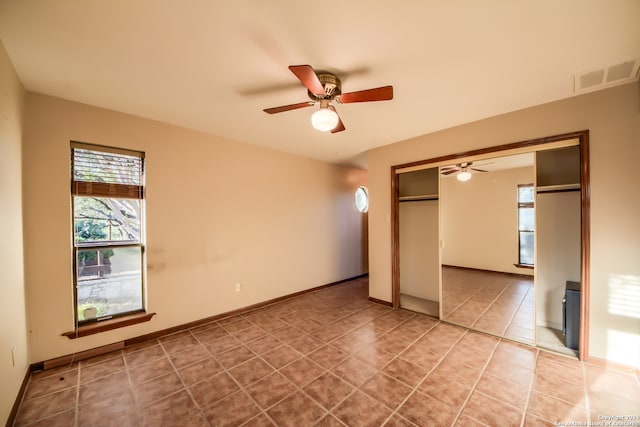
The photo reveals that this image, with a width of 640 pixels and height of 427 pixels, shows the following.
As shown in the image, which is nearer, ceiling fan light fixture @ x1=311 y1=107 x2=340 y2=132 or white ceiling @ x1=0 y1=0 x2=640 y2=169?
white ceiling @ x1=0 y1=0 x2=640 y2=169

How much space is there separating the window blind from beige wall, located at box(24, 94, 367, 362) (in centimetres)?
9

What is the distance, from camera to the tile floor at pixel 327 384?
1812mm

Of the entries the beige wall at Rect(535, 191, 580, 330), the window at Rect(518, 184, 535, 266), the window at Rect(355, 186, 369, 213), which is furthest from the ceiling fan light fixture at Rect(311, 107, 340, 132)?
the window at Rect(518, 184, 535, 266)

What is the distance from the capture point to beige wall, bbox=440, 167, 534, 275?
593 centimetres

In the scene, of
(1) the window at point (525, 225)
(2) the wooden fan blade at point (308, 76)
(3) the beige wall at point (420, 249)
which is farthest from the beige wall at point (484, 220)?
(2) the wooden fan blade at point (308, 76)

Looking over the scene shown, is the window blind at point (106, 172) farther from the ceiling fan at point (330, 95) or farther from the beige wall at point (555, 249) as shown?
the beige wall at point (555, 249)

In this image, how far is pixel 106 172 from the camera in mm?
2781

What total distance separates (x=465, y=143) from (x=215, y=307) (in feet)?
14.0

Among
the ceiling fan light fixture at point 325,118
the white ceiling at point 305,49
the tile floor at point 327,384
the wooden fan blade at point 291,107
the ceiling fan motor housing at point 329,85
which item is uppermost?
the white ceiling at point 305,49

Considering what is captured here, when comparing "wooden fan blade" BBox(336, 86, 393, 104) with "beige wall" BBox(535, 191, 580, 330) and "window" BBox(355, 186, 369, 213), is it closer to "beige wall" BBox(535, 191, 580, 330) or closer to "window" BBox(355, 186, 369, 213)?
"beige wall" BBox(535, 191, 580, 330)

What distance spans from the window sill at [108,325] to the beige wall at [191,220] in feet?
0.22

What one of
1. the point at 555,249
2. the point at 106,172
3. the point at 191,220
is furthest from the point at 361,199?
the point at 106,172

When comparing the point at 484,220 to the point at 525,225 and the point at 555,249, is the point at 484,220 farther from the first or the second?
the point at 555,249

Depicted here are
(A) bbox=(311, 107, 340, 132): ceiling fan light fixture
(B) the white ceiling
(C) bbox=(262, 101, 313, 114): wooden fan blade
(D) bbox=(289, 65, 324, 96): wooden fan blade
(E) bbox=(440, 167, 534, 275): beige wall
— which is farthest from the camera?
(E) bbox=(440, 167, 534, 275): beige wall
